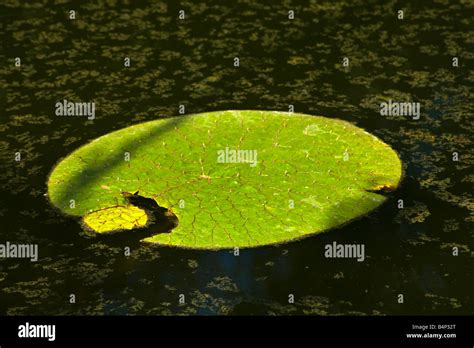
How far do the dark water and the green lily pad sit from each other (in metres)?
0.12

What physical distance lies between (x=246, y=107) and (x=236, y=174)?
1.12 m

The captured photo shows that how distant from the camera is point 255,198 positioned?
5.32m

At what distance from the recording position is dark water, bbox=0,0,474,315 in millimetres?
4719

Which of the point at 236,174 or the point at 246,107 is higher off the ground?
the point at 246,107

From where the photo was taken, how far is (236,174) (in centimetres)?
554

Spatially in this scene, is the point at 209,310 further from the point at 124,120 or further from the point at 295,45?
the point at 295,45

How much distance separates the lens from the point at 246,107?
6555 mm

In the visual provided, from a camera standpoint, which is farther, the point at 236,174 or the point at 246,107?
the point at 246,107

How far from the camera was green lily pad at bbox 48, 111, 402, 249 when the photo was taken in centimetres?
514

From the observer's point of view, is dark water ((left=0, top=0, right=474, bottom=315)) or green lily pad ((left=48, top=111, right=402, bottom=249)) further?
green lily pad ((left=48, top=111, right=402, bottom=249))

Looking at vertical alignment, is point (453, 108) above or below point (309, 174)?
above

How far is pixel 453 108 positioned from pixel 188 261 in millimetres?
2466

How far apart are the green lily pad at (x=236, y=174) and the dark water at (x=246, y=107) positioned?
0.41ft

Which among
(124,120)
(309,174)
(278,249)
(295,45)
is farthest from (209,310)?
(295,45)
